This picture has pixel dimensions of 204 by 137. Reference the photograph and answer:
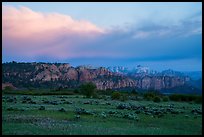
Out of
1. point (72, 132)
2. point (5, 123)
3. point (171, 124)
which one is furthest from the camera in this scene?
point (171, 124)

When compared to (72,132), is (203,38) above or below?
above

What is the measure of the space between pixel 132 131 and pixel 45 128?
5882mm

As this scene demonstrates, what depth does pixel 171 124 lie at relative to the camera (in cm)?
2944

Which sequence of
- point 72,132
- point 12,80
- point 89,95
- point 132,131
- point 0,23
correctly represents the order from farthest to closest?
point 12,80
point 89,95
point 132,131
point 72,132
point 0,23

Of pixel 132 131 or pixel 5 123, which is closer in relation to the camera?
pixel 132 131

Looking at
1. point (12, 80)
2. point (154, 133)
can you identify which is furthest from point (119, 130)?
point (12, 80)

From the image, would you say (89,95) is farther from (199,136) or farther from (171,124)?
(199,136)

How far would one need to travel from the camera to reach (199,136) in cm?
2195

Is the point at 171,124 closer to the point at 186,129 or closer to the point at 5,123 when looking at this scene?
the point at 186,129

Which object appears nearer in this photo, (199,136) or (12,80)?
(199,136)

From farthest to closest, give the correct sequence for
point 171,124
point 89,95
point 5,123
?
point 89,95 < point 171,124 < point 5,123

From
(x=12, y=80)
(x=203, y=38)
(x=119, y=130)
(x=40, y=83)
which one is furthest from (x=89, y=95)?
(x=40, y=83)

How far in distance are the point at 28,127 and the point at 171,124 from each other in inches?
503

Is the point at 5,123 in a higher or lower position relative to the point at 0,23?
lower
